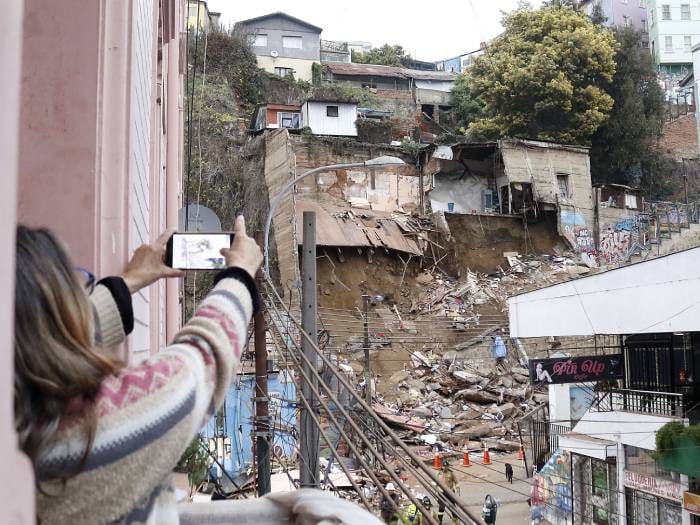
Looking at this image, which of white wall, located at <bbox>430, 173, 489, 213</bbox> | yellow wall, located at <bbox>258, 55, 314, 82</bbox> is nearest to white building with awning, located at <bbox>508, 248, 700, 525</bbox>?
white wall, located at <bbox>430, 173, 489, 213</bbox>

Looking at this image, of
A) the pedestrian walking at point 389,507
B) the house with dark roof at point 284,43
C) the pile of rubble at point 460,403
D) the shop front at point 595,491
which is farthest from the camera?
the house with dark roof at point 284,43

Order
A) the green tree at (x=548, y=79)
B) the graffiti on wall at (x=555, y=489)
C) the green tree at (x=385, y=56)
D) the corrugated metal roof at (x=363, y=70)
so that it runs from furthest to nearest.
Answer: the green tree at (x=385, y=56), the corrugated metal roof at (x=363, y=70), the green tree at (x=548, y=79), the graffiti on wall at (x=555, y=489)

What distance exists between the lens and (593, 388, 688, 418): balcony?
1653 centimetres

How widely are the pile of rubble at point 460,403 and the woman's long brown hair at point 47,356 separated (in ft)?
75.3

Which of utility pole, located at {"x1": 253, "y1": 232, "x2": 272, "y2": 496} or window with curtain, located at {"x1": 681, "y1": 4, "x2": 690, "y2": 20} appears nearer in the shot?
utility pole, located at {"x1": 253, "y1": 232, "x2": 272, "y2": 496}

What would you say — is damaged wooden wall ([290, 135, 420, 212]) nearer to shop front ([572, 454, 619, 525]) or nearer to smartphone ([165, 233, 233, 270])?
shop front ([572, 454, 619, 525])

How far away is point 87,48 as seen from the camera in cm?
307

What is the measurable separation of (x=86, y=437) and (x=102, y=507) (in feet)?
0.49

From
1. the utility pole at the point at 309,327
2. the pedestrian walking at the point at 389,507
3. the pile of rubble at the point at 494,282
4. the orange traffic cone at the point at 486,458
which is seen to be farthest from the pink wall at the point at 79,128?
the pile of rubble at the point at 494,282

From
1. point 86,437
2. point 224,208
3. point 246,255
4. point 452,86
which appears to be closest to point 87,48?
point 246,255

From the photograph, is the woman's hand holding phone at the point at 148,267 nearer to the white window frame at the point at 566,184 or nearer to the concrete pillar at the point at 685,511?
the concrete pillar at the point at 685,511

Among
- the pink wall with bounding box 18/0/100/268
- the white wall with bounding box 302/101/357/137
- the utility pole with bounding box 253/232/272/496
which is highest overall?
the white wall with bounding box 302/101/357/137

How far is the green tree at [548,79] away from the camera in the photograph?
3697cm

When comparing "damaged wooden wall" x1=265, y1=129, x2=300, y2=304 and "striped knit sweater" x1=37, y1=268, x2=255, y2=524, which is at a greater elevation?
"damaged wooden wall" x1=265, y1=129, x2=300, y2=304
